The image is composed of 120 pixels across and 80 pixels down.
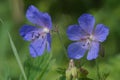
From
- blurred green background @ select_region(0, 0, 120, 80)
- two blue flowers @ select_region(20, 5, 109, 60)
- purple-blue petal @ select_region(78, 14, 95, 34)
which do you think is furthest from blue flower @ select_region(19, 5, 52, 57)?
blurred green background @ select_region(0, 0, 120, 80)

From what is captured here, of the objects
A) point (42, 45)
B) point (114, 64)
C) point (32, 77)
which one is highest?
point (42, 45)

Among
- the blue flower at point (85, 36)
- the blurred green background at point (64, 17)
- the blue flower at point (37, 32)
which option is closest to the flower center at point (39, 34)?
the blue flower at point (37, 32)

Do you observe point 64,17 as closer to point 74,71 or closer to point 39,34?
point 39,34

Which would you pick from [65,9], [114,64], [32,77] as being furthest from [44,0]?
[32,77]

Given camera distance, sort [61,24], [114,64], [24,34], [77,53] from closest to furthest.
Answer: [77,53], [24,34], [114,64], [61,24]

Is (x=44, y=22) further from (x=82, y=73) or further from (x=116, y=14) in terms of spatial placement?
(x=116, y=14)

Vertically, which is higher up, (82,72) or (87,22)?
(87,22)

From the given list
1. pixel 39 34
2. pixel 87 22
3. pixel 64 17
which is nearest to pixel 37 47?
Result: pixel 39 34
